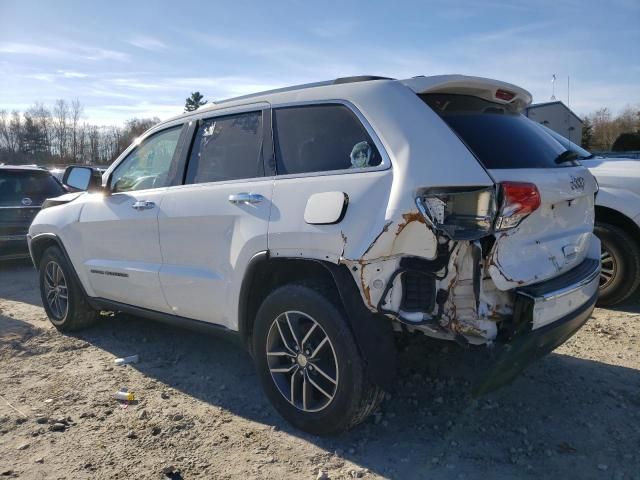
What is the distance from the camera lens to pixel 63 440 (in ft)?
10.3

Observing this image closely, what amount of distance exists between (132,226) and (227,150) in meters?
1.06

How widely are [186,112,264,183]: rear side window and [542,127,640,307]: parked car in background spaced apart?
2944 mm

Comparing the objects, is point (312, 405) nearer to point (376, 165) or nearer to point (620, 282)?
point (376, 165)

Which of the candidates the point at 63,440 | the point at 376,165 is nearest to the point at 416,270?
the point at 376,165

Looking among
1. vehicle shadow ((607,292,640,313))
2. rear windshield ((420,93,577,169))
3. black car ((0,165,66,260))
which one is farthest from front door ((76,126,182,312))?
black car ((0,165,66,260))

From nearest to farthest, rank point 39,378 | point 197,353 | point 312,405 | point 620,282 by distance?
point 312,405
point 39,378
point 197,353
point 620,282

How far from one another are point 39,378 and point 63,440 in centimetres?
113

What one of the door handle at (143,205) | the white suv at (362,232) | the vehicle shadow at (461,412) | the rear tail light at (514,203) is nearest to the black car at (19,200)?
the vehicle shadow at (461,412)

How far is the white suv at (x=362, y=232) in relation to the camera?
2.56 meters

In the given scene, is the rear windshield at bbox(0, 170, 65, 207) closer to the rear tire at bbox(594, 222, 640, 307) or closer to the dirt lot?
the dirt lot

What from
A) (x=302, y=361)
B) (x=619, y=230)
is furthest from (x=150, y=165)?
(x=619, y=230)

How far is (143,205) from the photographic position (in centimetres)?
396

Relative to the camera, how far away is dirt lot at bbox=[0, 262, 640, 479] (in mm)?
2785

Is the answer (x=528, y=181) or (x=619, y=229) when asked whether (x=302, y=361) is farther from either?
(x=619, y=229)
